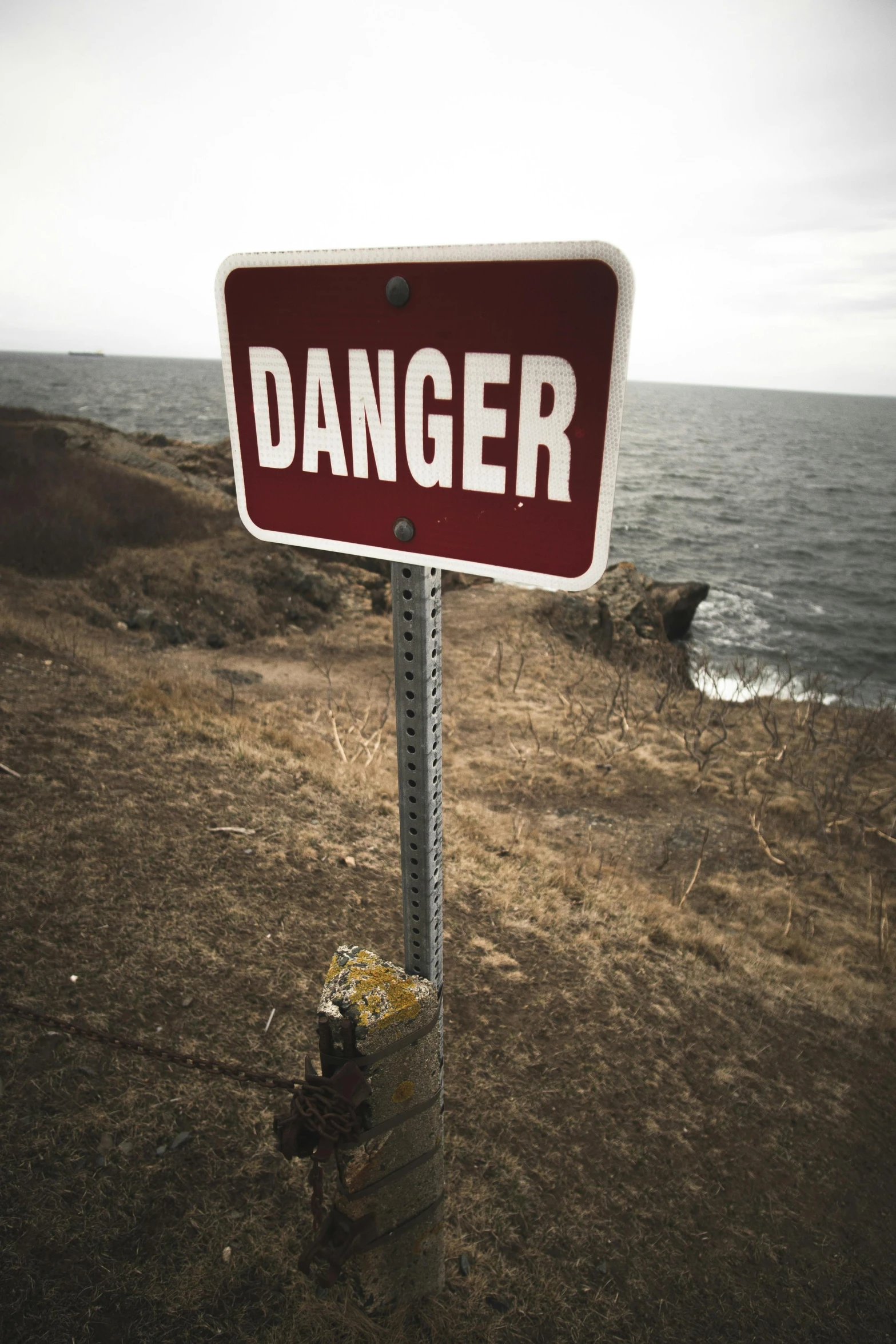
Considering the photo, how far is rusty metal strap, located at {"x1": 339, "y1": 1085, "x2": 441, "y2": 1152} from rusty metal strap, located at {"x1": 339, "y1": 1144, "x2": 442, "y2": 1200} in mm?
144

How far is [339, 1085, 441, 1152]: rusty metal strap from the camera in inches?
65.2

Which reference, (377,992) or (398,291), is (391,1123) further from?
(398,291)

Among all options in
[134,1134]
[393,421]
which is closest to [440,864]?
[393,421]

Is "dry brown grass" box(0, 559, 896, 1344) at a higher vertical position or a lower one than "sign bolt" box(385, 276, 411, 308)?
lower

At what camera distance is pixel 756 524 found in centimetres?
4459

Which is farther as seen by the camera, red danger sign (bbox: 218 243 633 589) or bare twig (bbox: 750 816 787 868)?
bare twig (bbox: 750 816 787 868)

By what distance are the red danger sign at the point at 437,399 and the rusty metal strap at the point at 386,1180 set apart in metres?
1.62

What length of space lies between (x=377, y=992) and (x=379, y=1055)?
0.46 feet

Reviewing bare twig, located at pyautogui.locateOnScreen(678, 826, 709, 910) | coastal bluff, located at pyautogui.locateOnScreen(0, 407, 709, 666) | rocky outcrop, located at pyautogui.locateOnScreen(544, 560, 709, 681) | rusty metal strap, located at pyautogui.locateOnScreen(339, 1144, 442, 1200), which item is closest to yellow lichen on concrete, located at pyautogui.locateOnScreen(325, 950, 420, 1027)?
rusty metal strap, located at pyautogui.locateOnScreen(339, 1144, 442, 1200)

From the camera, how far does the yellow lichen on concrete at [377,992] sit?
1.68m

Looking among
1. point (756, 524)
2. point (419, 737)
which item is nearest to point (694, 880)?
point (419, 737)

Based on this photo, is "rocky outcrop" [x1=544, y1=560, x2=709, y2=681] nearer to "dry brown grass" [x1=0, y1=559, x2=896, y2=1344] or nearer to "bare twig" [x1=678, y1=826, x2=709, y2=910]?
"bare twig" [x1=678, y1=826, x2=709, y2=910]

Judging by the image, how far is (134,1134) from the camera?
2824mm

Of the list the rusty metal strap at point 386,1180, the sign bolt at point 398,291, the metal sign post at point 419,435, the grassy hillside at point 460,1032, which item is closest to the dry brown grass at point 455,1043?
the grassy hillside at point 460,1032
